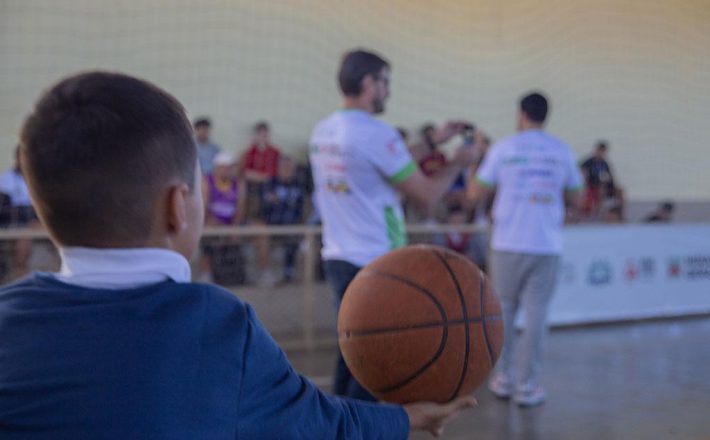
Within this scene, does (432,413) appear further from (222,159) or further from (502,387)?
(222,159)

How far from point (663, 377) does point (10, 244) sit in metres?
5.13

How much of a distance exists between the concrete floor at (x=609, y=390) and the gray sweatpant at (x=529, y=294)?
285 millimetres

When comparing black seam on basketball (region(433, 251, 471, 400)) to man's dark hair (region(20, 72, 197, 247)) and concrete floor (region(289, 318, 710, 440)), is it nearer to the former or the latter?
man's dark hair (region(20, 72, 197, 247))

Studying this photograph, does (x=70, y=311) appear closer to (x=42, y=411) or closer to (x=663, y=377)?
(x=42, y=411)

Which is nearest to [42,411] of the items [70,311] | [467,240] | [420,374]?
[70,311]

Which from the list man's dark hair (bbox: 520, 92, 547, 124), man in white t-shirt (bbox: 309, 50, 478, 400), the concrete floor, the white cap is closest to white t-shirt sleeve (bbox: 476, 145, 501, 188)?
man's dark hair (bbox: 520, 92, 547, 124)

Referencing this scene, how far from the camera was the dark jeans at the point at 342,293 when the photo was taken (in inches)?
122

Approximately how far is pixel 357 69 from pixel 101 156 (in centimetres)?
226

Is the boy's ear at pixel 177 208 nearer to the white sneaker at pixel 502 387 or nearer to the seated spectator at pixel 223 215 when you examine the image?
the white sneaker at pixel 502 387

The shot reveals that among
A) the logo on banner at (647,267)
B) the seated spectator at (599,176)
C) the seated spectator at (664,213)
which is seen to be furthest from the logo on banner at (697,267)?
the seated spectator at (599,176)

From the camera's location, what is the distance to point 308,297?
21.9 feet

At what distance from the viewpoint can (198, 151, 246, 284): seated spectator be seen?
262 inches

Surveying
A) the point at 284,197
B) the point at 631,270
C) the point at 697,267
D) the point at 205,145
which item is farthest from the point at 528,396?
the point at 205,145

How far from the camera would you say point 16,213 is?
6.39m
